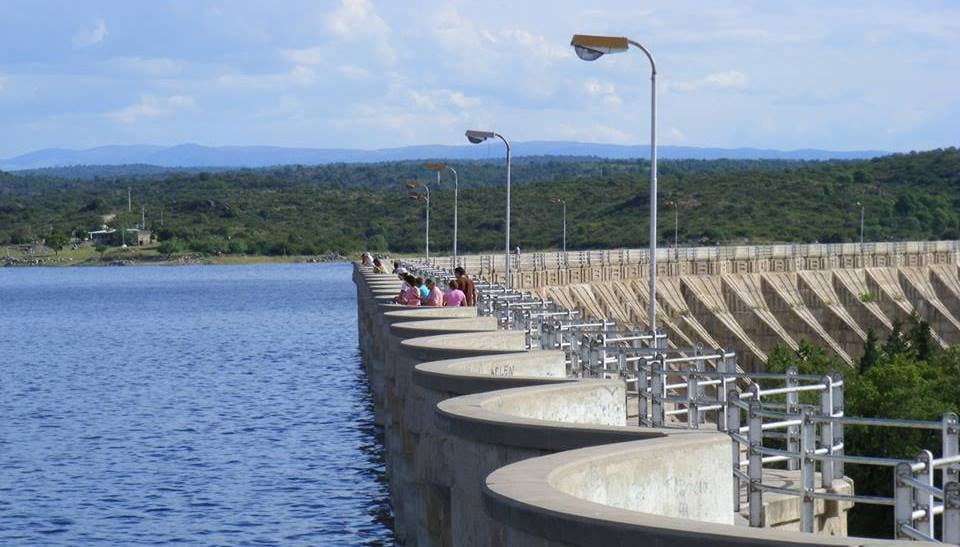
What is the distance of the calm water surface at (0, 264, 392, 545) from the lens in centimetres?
2770

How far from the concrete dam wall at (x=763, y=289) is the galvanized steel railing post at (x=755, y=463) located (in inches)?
2053

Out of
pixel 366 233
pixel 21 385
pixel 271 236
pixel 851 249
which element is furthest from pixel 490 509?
pixel 271 236

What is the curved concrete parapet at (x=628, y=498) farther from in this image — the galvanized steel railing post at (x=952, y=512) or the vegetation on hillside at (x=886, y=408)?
the vegetation on hillside at (x=886, y=408)

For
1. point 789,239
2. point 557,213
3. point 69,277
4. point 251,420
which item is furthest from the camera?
point 69,277

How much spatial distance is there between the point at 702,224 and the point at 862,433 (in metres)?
120

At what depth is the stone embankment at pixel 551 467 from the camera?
25.6 feet

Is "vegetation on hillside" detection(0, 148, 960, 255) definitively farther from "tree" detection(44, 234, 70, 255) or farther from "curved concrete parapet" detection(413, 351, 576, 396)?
"curved concrete parapet" detection(413, 351, 576, 396)

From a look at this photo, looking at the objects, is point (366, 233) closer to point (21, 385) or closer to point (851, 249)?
point (851, 249)

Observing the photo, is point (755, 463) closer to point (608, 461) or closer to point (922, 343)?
point (608, 461)

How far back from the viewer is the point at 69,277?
591ft

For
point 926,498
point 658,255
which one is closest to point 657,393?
point 926,498

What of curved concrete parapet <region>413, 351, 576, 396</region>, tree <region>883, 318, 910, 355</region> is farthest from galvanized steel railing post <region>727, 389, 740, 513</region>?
tree <region>883, 318, 910, 355</region>

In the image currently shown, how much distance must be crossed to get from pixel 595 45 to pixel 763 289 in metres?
60.9

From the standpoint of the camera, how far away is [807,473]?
11844mm
